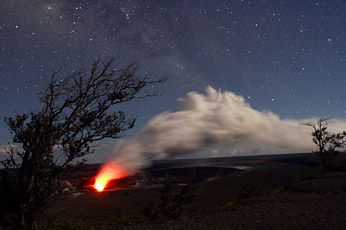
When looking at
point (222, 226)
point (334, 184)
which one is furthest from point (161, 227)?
point (334, 184)

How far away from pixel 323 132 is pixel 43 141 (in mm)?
32252

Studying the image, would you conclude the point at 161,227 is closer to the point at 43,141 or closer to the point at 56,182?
the point at 56,182

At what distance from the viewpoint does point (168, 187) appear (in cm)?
1186

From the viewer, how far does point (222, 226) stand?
24.8ft

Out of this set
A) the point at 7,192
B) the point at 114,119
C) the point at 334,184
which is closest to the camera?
the point at 7,192

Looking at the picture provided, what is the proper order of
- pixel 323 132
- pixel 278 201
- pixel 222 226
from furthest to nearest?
pixel 323 132
pixel 278 201
pixel 222 226

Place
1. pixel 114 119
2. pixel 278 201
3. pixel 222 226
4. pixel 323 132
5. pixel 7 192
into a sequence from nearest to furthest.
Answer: pixel 7 192 → pixel 222 226 → pixel 114 119 → pixel 278 201 → pixel 323 132

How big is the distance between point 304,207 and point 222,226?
3.99 metres

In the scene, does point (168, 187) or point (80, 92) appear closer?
point (80, 92)

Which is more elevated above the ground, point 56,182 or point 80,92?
point 80,92

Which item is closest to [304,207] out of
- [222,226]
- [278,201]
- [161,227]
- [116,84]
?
[278,201]

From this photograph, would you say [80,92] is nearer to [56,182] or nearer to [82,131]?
[82,131]

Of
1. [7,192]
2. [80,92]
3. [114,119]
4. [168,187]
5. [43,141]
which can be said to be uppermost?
[80,92]

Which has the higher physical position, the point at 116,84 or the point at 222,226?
the point at 116,84
